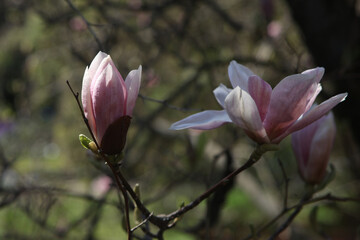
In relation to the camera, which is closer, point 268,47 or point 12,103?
point 268,47

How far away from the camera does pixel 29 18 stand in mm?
1464

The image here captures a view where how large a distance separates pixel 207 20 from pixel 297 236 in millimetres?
1322

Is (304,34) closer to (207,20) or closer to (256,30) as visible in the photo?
(256,30)

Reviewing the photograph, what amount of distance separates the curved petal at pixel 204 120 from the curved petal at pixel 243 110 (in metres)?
0.03

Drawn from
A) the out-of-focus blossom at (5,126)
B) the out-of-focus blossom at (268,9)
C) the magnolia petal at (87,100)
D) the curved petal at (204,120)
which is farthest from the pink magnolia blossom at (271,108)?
the out-of-focus blossom at (5,126)

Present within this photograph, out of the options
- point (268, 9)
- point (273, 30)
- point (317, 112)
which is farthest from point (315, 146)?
point (273, 30)

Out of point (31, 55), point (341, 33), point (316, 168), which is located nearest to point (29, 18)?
point (31, 55)

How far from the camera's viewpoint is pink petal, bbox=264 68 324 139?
1.59ft

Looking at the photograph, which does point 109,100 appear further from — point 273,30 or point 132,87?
point 273,30

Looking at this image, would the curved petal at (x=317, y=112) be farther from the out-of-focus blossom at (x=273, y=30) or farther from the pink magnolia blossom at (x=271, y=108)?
the out-of-focus blossom at (x=273, y=30)

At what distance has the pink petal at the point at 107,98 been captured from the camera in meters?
0.48

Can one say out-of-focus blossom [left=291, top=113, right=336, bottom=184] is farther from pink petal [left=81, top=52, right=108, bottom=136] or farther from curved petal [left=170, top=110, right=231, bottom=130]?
pink petal [left=81, top=52, right=108, bottom=136]

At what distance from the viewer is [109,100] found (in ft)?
1.58

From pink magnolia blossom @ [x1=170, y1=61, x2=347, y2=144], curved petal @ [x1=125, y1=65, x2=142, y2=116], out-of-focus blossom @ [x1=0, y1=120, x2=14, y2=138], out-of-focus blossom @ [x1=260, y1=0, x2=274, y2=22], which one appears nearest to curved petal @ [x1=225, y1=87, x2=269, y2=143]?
pink magnolia blossom @ [x1=170, y1=61, x2=347, y2=144]
